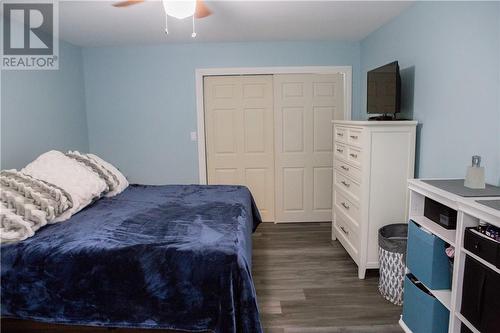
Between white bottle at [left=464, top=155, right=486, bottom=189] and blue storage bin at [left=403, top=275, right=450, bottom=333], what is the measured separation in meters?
0.65

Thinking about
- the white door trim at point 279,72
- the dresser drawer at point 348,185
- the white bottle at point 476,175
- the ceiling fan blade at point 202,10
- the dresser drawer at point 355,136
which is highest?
the ceiling fan blade at point 202,10

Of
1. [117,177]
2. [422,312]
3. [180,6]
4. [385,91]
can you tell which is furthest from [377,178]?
[117,177]

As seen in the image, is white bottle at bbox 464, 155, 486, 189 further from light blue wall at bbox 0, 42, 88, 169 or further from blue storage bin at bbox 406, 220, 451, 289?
light blue wall at bbox 0, 42, 88, 169

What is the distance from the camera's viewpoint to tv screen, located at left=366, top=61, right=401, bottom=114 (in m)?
2.67

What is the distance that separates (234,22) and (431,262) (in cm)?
255

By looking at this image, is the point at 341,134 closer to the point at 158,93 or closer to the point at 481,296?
the point at 481,296

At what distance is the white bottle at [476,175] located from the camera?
5.60 feet

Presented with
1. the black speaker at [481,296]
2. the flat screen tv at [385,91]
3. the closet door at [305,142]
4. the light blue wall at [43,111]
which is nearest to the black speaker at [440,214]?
the black speaker at [481,296]

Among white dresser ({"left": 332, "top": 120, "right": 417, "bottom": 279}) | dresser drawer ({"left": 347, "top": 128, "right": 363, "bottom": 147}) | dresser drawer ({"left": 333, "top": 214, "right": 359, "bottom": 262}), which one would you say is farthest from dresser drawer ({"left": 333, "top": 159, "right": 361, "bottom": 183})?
dresser drawer ({"left": 333, "top": 214, "right": 359, "bottom": 262})

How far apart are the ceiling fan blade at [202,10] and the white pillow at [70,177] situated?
5.10 ft

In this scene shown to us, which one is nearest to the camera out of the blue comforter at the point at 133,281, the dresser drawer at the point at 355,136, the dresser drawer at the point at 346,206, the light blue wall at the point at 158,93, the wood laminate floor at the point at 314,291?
the blue comforter at the point at 133,281

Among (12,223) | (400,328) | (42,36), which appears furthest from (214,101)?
(400,328)

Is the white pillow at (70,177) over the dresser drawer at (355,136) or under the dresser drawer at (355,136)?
under

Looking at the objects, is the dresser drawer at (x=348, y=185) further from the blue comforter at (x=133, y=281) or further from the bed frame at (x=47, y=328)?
the bed frame at (x=47, y=328)
